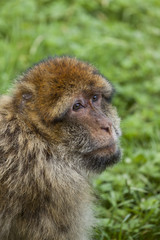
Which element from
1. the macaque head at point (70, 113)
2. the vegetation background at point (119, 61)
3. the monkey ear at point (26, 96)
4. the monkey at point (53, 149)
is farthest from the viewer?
the vegetation background at point (119, 61)

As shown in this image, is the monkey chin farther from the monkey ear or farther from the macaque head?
the monkey ear

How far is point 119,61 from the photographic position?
25.2 feet

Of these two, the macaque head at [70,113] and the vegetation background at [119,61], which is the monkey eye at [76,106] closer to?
the macaque head at [70,113]

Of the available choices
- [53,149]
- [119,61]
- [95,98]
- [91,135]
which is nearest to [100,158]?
[91,135]

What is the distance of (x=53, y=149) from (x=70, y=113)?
1.05 ft

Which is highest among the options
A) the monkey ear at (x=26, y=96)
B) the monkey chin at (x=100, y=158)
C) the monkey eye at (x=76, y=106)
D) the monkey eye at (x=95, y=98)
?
the monkey ear at (x=26, y=96)

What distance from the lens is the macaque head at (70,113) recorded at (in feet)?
12.8

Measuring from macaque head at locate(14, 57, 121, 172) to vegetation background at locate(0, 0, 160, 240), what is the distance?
0.75 meters

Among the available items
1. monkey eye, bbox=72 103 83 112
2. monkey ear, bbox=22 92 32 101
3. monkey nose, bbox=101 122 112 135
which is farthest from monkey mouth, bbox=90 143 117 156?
monkey ear, bbox=22 92 32 101

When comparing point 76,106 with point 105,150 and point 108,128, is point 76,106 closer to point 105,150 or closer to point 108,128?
point 108,128

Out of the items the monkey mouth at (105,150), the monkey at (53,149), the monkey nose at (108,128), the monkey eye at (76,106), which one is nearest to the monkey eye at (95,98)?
the monkey at (53,149)

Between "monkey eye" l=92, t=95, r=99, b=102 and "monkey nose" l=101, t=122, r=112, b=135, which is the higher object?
"monkey eye" l=92, t=95, r=99, b=102

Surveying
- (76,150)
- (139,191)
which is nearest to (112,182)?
(139,191)

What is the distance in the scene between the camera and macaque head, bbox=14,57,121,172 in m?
3.89
